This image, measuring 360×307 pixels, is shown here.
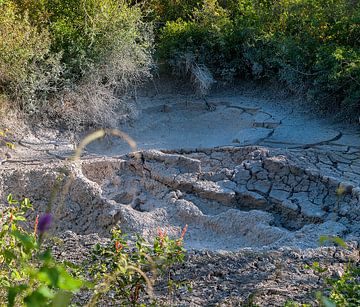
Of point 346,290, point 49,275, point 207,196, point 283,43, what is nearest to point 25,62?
point 207,196

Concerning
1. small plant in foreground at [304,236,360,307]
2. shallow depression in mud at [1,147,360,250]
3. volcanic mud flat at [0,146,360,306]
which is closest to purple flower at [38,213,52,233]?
small plant in foreground at [304,236,360,307]

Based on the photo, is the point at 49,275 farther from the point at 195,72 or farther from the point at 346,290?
the point at 195,72

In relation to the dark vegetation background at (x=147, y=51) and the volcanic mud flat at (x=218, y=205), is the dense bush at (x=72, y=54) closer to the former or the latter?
the dark vegetation background at (x=147, y=51)

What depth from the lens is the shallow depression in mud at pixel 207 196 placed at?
504 cm

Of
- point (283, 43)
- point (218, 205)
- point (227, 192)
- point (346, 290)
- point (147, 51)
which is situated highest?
point (283, 43)

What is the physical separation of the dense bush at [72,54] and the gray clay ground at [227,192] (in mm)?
518

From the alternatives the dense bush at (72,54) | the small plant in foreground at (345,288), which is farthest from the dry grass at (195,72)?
the small plant in foreground at (345,288)

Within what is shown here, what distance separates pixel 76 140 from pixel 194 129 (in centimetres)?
144

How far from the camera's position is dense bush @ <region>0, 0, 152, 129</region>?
278 inches

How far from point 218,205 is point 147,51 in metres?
3.31

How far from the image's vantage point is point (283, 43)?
7.91 meters

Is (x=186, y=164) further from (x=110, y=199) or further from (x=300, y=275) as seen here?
A: (x=300, y=275)

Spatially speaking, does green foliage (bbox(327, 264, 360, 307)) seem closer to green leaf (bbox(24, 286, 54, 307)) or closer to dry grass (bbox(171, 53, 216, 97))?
green leaf (bbox(24, 286, 54, 307))

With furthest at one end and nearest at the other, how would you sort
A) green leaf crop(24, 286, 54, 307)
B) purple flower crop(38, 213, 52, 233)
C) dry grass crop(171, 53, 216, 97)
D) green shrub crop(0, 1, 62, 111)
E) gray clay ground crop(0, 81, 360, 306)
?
dry grass crop(171, 53, 216, 97) → green shrub crop(0, 1, 62, 111) → gray clay ground crop(0, 81, 360, 306) → purple flower crop(38, 213, 52, 233) → green leaf crop(24, 286, 54, 307)
